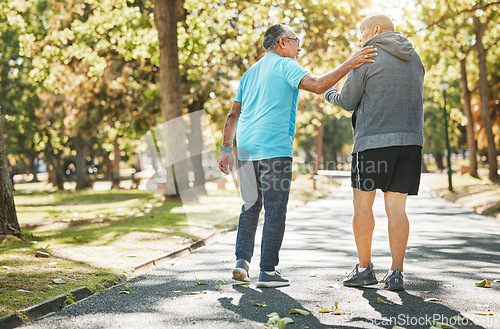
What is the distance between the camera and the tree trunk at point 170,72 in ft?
62.6

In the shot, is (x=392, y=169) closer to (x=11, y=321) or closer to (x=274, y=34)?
(x=274, y=34)

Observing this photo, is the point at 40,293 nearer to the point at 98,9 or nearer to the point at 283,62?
the point at 283,62

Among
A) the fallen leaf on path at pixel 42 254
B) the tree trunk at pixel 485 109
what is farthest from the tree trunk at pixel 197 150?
the fallen leaf on path at pixel 42 254

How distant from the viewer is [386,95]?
16.8 ft

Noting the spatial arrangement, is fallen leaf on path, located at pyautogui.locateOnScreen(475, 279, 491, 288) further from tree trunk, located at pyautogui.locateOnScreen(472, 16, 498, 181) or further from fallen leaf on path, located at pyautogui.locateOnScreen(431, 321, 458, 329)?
tree trunk, located at pyautogui.locateOnScreen(472, 16, 498, 181)

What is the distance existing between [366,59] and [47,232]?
26.8 feet

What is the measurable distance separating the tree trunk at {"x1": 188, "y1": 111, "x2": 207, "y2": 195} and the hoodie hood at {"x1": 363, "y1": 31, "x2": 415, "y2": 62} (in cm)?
2081

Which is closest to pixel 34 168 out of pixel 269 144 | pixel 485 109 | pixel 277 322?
pixel 485 109

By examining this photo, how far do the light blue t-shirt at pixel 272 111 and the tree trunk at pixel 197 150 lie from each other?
2020cm

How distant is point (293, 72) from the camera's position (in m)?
5.34

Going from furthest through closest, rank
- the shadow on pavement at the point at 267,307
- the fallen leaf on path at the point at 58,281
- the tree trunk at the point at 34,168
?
the tree trunk at the point at 34,168 → the fallen leaf on path at the point at 58,281 → the shadow on pavement at the point at 267,307

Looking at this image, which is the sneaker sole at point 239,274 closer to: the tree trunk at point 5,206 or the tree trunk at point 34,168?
the tree trunk at point 5,206

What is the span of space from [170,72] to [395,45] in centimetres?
1468

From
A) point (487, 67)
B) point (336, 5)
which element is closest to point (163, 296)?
point (336, 5)
